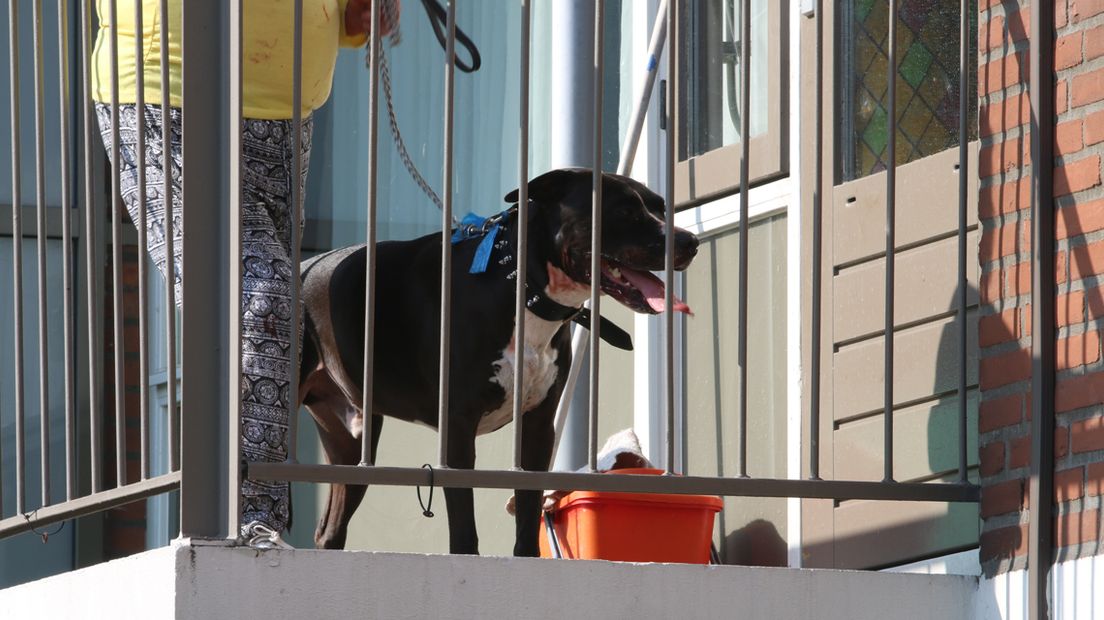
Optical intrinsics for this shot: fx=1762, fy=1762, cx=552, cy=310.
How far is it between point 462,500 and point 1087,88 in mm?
1726

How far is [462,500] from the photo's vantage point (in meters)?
4.25

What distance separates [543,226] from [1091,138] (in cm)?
135

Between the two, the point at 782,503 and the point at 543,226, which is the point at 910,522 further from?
the point at 543,226

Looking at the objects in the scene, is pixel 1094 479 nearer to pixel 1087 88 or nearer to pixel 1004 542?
pixel 1004 542

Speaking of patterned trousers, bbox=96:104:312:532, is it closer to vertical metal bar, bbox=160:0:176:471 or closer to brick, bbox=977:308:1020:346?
vertical metal bar, bbox=160:0:176:471

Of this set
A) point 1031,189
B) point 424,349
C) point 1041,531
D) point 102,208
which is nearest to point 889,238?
point 1031,189

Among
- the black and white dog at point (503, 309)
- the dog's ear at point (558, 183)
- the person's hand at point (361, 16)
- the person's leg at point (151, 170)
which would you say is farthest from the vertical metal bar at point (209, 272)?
the dog's ear at point (558, 183)

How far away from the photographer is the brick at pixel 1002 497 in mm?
3691

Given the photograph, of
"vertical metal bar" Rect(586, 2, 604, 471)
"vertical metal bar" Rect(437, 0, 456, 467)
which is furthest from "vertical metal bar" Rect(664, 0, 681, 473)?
"vertical metal bar" Rect(437, 0, 456, 467)

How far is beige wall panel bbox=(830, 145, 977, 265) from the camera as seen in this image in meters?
4.43

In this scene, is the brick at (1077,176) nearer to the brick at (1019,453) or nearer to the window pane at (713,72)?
the brick at (1019,453)

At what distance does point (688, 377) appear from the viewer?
552 centimetres

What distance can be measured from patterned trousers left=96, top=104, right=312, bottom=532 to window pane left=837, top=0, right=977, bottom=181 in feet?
5.42

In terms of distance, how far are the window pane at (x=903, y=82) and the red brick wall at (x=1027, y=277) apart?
0.67 meters
